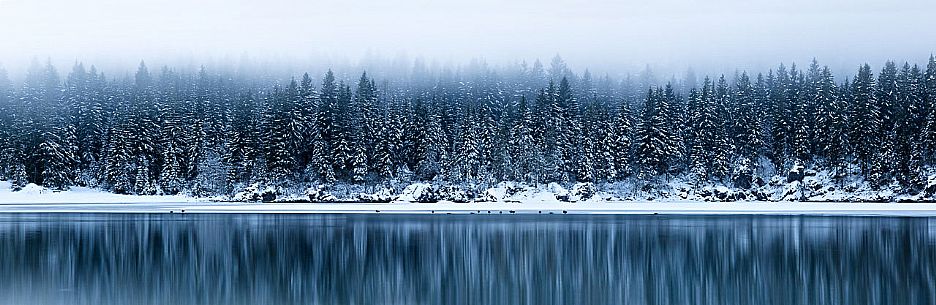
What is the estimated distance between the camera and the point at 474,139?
9788 cm

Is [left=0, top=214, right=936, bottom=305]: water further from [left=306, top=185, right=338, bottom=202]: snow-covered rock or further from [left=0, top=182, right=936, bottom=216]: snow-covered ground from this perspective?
[left=306, top=185, right=338, bottom=202]: snow-covered rock

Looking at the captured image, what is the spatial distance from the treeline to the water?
53.6m

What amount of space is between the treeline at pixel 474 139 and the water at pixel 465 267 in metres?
53.6

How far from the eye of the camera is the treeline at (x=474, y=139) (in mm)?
95375

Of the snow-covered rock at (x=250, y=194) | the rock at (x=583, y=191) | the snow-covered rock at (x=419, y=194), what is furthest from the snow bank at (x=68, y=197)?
the rock at (x=583, y=191)

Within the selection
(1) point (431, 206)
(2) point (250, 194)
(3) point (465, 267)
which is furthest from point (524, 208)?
(3) point (465, 267)

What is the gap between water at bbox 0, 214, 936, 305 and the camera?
19672mm

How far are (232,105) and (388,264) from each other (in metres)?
99.0

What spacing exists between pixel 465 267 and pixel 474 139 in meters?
71.9

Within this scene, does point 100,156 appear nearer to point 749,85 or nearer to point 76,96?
point 76,96

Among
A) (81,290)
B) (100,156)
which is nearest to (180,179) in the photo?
(100,156)

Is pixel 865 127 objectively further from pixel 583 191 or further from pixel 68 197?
pixel 68 197

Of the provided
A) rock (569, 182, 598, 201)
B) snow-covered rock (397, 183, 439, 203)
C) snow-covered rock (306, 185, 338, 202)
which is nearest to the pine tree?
rock (569, 182, 598, 201)

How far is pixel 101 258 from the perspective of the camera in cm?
2806
